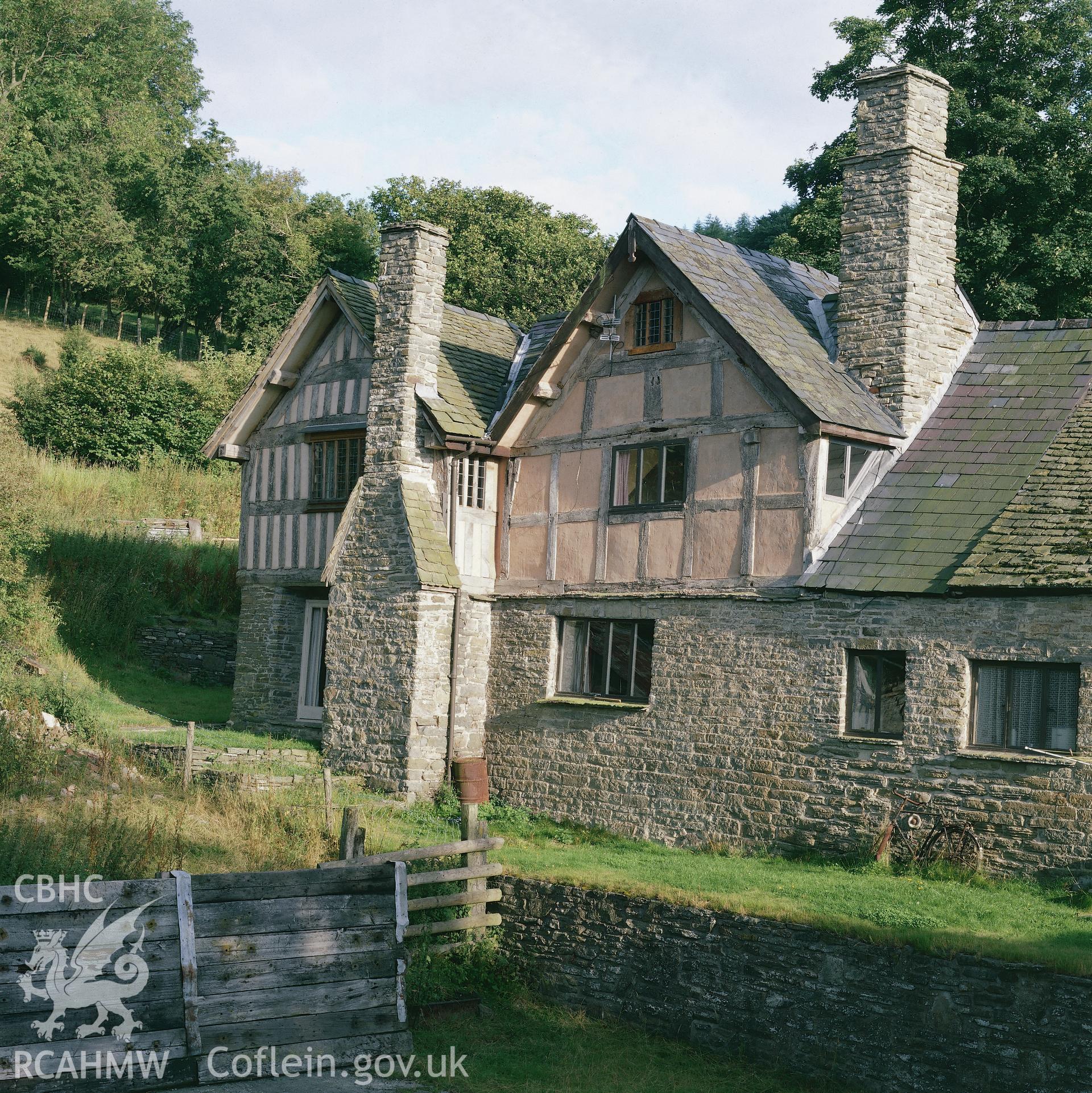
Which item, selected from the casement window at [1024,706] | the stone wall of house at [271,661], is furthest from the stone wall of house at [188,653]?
the casement window at [1024,706]

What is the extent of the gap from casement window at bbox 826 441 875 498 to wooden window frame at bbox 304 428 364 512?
7815mm

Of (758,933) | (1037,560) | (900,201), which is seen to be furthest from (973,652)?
(900,201)

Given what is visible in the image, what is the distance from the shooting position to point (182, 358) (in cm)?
5231

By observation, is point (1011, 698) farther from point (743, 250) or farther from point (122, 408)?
point (122, 408)

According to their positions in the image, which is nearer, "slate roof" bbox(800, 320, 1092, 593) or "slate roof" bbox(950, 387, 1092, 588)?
"slate roof" bbox(950, 387, 1092, 588)

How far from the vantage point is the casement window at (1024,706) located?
45.9 feet

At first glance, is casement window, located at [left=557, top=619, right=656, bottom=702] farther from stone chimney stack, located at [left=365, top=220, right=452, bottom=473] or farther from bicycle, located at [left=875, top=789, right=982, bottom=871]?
bicycle, located at [left=875, top=789, right=982, bottom=871]

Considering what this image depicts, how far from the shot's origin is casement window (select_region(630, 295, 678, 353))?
59.2ft

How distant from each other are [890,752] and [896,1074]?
15.9ft

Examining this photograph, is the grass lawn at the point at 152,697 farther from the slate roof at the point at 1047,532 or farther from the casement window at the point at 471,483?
the slate roof at the point at 1047,532

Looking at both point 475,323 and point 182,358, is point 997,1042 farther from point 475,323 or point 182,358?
point 182,358

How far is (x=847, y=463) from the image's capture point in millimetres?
16594

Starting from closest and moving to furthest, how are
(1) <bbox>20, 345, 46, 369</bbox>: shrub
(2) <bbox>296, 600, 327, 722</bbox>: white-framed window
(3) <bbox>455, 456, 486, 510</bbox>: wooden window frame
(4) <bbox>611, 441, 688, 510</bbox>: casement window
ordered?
(4) <bbox>611, 441, 688, 510</bbox>: casement window < (3) <bbox>455, 456, 486, 510</bbox>: wooden window frame < (2) <bbox>296, 600, 327, 722</bbox>: white-framed window < (1) <bbox>20, 345, 46, 369</bbox>: shrub

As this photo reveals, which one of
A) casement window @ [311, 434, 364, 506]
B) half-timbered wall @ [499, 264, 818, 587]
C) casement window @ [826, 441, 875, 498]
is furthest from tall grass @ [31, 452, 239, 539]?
casement window @ [826, 441, 875, 498]
